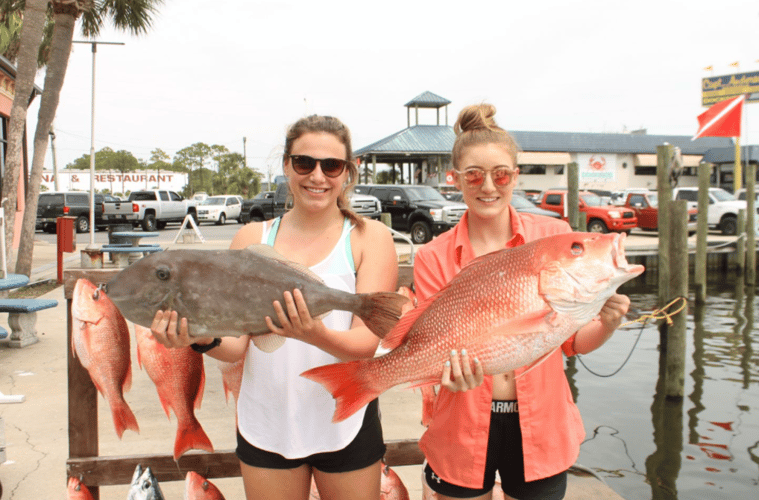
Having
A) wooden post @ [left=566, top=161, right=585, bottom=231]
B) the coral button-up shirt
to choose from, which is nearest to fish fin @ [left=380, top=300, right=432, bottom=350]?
the coral button-up shirt

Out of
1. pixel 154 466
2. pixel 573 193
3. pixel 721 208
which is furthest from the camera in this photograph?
pixel 721 208

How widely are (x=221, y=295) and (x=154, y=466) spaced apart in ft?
5.11

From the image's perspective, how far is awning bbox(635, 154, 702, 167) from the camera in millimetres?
48359

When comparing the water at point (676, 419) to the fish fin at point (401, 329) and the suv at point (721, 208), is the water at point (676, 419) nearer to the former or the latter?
the fish fin at point (401, 329)

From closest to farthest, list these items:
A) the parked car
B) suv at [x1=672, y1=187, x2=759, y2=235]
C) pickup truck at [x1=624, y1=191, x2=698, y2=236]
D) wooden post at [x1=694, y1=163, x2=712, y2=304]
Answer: wooden post at [x1=694, y1=163, x2=712, y2=304], suv at [x1=672, y1=187, x2=759, y2=235], pickup truck at [x1=624, y1=191, x2=698, y2=236], the parked car

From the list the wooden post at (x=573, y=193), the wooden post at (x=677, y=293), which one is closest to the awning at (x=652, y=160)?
the wooden post at (x=573, y=193)

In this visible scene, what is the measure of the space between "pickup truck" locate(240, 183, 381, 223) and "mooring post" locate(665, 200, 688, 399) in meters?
8.70

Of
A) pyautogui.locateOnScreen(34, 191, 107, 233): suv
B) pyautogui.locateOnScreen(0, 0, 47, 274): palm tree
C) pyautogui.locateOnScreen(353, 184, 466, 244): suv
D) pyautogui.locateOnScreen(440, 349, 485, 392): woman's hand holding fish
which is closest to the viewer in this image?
pyautogui.locateOnScreen(440, 349, 485, 392): woman's hand holding fish

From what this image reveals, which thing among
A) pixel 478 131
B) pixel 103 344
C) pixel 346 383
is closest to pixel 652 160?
pixel 478 131

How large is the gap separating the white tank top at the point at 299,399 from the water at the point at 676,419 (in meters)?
5.00

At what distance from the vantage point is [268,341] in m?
1.90

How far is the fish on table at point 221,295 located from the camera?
5.84 ft

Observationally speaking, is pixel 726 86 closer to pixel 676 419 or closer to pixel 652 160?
pixel 652 160

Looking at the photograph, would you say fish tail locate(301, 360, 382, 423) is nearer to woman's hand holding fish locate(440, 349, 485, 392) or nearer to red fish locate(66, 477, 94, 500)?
woman's hand holding fish locate(440, 349, 485, 392)
